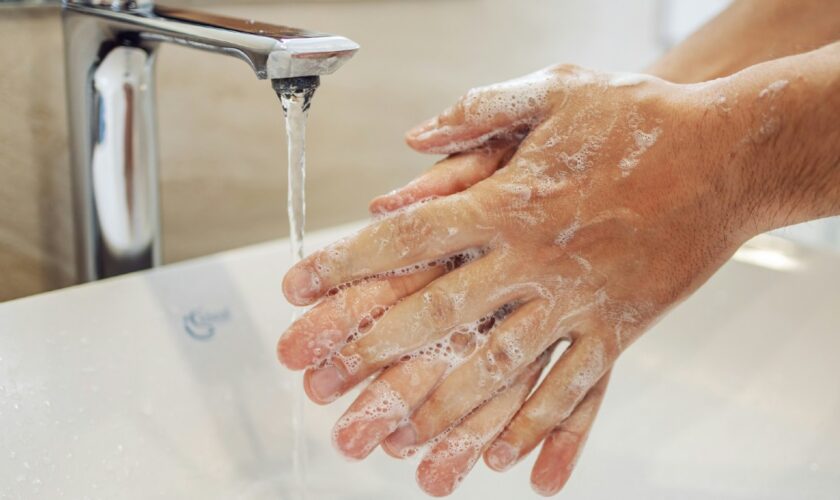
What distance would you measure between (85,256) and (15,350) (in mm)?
121

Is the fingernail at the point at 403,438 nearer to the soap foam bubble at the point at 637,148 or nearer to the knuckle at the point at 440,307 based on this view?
the knuckle at the point at 440,307

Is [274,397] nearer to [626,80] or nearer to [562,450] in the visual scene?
[562,450]

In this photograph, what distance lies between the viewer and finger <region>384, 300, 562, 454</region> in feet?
1.84

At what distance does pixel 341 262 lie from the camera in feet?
1.80

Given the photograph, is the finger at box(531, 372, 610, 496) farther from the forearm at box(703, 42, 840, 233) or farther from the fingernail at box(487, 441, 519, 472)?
the forearm at box(703, 42, 840, 233)

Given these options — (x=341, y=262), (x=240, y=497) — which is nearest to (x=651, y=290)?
(x=341, y=262)

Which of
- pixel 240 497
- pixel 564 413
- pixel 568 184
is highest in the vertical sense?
pixel 568 184

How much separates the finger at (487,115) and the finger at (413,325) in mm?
98

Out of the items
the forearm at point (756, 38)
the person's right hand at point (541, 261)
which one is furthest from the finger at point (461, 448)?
the forearm at point (756, 38)

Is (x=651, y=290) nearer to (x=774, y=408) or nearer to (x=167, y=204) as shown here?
(x=774, y=408)

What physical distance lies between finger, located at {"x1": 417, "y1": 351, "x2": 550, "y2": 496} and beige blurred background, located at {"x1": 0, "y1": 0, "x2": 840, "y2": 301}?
1.26ft

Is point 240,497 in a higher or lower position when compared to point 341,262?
lower

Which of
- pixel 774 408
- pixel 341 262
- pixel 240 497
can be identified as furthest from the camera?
pixel 774 408

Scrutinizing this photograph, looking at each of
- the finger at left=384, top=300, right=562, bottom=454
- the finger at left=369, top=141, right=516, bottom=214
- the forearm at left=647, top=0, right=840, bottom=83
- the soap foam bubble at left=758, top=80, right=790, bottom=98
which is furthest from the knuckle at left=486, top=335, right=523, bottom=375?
the forearm at left=647, top=0, right=840, bottom=83
